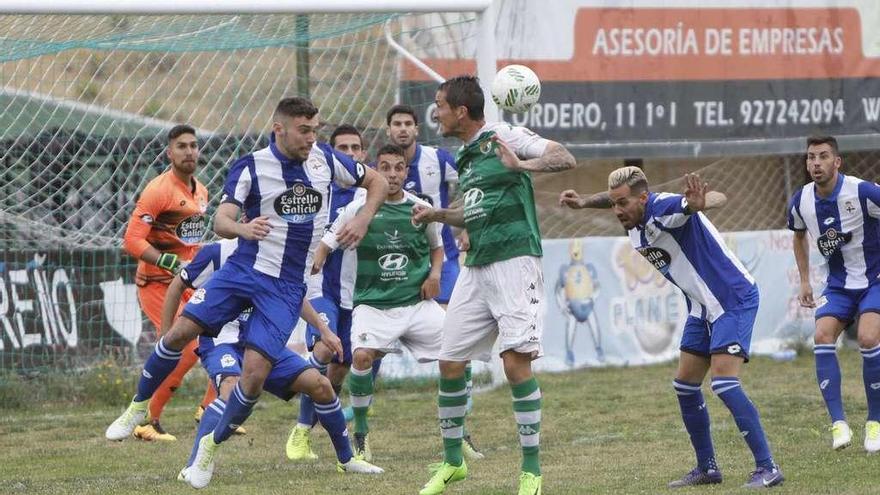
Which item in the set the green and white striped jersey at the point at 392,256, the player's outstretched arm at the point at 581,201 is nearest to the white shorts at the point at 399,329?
the green and white striped jersey at the point at 392,256

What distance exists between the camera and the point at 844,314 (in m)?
9.88

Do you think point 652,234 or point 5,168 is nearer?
point 652,234

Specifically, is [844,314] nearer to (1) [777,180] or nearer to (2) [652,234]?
(2) [652,234]

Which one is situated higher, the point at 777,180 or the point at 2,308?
the point at 777,180

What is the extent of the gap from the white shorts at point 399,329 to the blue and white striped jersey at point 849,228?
2.64m

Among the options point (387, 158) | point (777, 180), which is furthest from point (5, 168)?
point (777, 180)

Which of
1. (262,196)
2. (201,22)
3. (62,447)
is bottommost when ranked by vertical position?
(62,447)

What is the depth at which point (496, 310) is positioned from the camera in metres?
7.61

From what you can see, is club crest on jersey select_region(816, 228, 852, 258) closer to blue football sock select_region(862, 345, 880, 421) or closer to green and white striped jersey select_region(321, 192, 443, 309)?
blue football sock select_region(862, 345, 880, 421)

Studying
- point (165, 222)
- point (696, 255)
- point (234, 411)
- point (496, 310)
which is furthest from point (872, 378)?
point (165, 222)

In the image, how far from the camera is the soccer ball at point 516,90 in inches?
313

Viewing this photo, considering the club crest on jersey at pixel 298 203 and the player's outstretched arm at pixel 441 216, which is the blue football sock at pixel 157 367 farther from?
the player's outstretched arm at pixel 441 216

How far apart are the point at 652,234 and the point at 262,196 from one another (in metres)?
2.13

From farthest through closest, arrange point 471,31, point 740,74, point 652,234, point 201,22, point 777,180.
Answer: point 777,180 → point 740,74 → point 471,31 → point 201,22 → point 652,234
